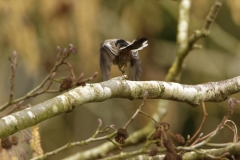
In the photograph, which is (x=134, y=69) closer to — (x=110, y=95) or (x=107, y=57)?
(x=107, y=57)

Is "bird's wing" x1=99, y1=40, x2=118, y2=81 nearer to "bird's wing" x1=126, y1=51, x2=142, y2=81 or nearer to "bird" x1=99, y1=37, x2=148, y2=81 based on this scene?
"bird" x1=99, y1=37, x2=148, y2=81

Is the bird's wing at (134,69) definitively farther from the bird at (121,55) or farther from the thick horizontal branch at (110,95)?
the thick horizontal branch at (110,95)

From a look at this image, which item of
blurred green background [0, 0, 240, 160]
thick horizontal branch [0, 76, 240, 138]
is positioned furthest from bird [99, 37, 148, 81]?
blurred green background [0, 0, 240, 160]

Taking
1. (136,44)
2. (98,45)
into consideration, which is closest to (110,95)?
(136,44)

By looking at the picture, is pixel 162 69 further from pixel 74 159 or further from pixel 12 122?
pixel 12 122

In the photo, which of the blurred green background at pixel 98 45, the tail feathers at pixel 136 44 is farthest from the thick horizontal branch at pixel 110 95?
the blurred green background at pixel 98 45

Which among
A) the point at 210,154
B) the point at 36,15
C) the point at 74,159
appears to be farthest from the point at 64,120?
the point at 210,154

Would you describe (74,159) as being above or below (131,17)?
below
